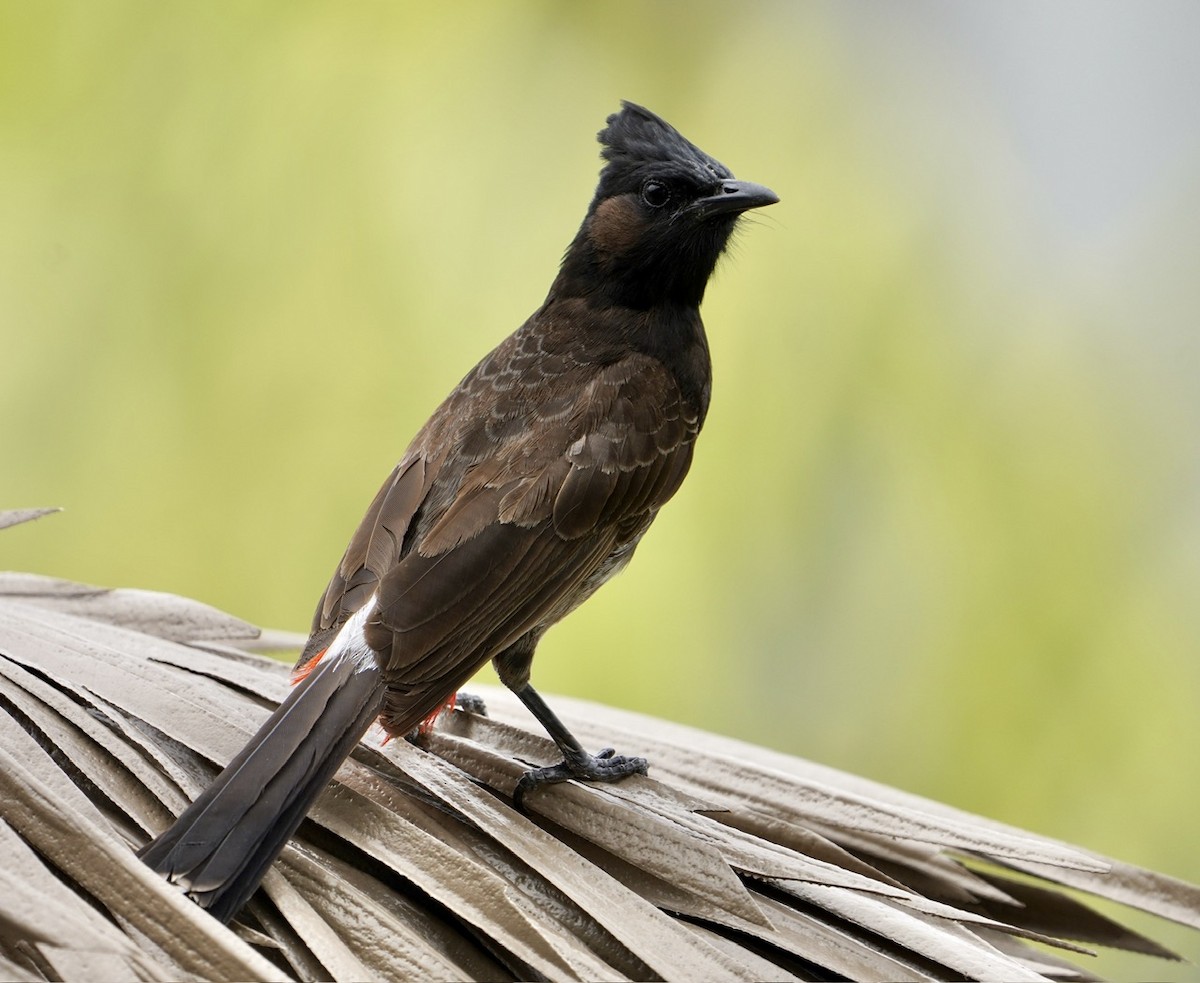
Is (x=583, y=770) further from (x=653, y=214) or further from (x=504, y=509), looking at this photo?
(x=653, y=214)

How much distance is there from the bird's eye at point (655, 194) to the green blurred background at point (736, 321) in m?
1.05

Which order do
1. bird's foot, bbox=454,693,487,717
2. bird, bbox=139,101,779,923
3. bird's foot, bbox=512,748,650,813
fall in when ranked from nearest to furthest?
bird, bbox=139,101,779,923 → bird's foot, bbox=512,748,650,813 → bird's foot, bbox=454,693,487,717

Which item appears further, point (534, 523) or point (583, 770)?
point (534, 523)

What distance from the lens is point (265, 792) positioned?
4.87 ft

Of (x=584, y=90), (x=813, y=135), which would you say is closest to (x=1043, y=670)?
(x=813, y=135)

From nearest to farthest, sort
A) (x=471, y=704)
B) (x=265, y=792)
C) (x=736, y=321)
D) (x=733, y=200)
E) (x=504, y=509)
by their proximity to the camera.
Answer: (x=265, y=792), (x=504, y=509), (x=471, y=704), (x=733, y=200), (x=736, y=321)

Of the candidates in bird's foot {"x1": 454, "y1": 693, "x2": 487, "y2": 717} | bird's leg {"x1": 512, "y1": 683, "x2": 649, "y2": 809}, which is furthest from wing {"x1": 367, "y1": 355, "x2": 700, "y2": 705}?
bird's foot {"x1": 454, "y1": 693, "x2": 487, "y2": 717}

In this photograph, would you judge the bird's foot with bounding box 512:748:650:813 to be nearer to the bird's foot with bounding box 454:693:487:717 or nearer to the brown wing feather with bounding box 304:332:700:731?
the brown wing feather with bounding box 304:332:700:731

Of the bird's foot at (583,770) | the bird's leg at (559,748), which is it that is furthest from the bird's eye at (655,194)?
the bird's foot at (583,770)

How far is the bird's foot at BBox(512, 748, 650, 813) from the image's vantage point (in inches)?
69.3

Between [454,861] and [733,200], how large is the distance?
138 centimetres

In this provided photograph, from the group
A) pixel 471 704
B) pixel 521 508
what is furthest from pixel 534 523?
pixel 471 704

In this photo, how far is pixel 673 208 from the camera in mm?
2494

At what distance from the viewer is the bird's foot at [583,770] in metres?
1.76
